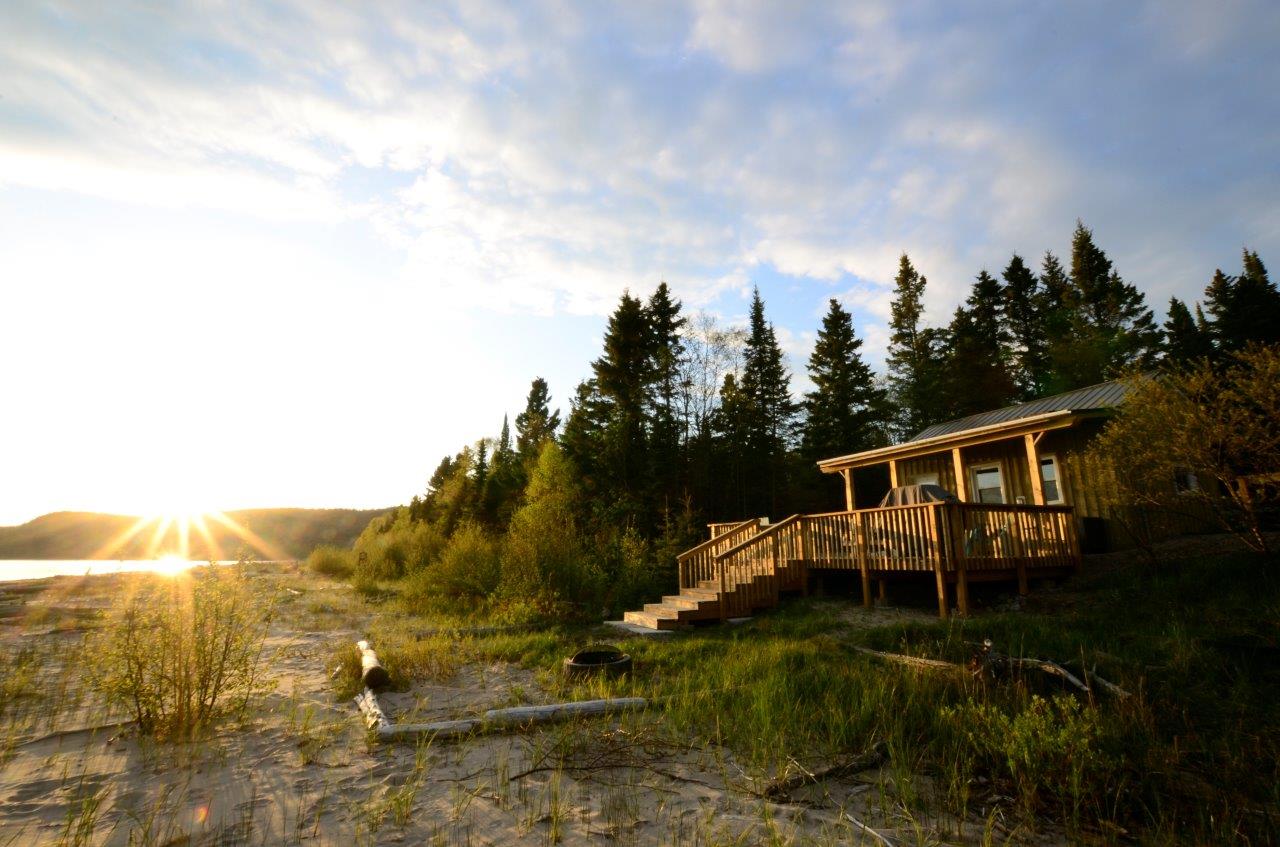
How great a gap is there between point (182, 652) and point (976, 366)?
115 feet

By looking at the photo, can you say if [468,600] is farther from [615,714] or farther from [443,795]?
[443,795]

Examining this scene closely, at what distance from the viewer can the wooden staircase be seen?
10.1 m

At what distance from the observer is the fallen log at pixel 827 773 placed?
3.39m

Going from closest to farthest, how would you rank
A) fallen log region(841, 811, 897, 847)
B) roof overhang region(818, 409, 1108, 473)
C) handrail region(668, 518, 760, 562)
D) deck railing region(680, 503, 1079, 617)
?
fallen log region(841, 811, 897, 847) → deck railing region(680, 503, 1079, 617) → roof overhang region(818, 409, 1108, 473) → handrail region(668, 518, 760, 562)

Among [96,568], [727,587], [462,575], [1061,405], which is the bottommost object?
[727,587]

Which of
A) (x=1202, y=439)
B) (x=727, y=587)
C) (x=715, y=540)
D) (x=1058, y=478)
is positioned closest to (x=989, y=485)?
(x=1058, y=478)

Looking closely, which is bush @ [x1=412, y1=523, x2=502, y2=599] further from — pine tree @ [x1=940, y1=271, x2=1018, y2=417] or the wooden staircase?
pine tree @ [x1=940, y1=271, x2=1018, y2=417]

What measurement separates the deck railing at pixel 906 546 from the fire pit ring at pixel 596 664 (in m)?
3.98

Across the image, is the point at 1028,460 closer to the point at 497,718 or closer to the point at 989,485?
the point at 989,485

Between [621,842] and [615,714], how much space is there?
2290 millimetres

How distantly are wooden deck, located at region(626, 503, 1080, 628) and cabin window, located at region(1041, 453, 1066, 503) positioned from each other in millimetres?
3679

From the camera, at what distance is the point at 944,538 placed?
30.1 ft

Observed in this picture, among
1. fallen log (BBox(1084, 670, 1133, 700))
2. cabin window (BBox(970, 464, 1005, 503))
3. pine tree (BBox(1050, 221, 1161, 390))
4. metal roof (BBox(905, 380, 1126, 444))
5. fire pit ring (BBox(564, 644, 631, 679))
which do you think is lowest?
fire pit ring (BBox(564, 644, 631, 679))

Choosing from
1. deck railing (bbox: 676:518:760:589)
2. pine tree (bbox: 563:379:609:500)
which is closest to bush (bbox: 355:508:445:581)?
pine tree (bbox: 563:379:609:500)
